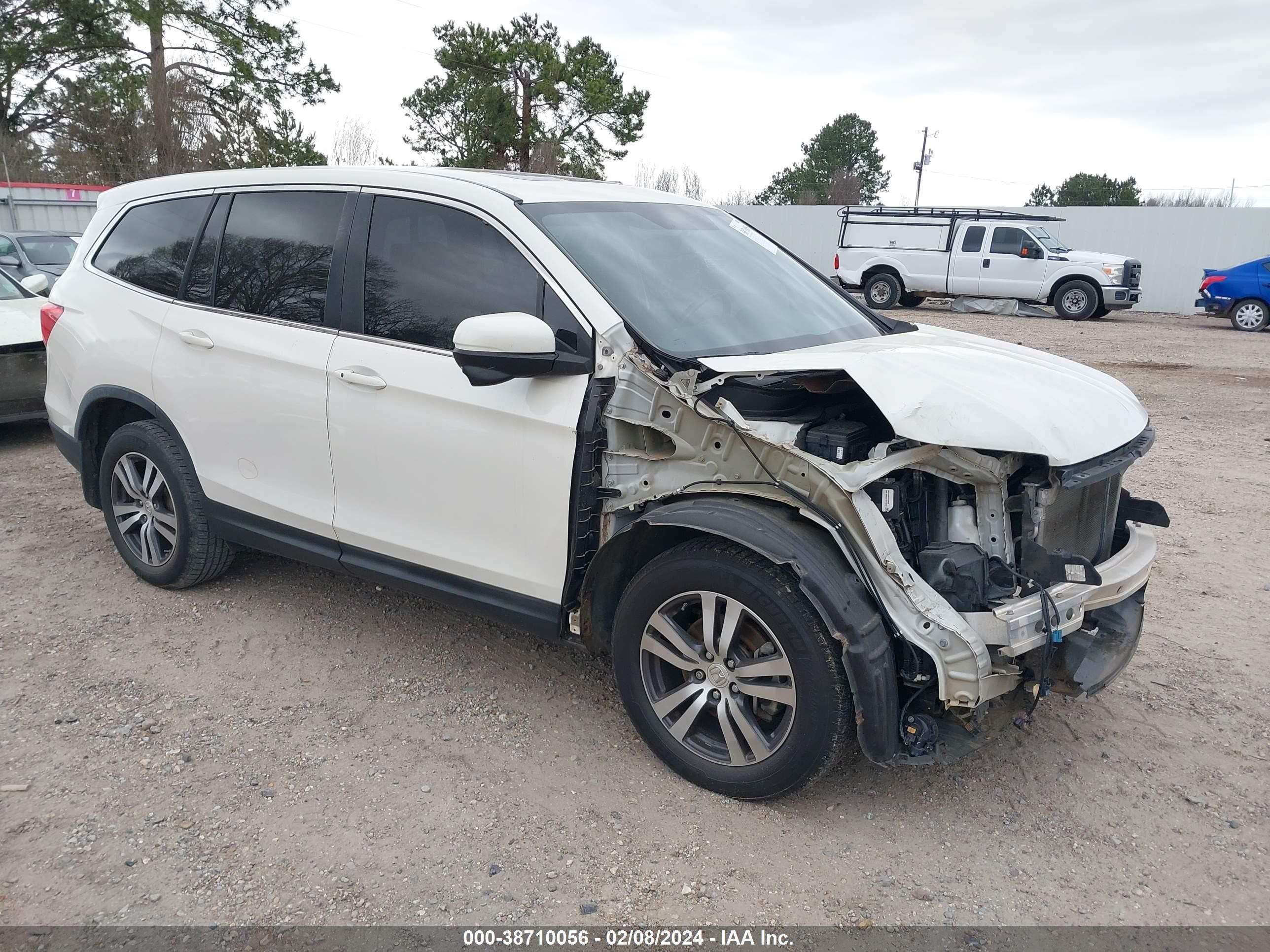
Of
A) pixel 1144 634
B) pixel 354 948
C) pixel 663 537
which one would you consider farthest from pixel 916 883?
pixel 1144 634

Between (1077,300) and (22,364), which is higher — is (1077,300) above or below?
above

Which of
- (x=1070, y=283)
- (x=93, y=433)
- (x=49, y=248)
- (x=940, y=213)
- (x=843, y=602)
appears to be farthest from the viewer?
(x=940, y=213)

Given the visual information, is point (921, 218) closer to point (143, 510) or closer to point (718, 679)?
point (143, 510)

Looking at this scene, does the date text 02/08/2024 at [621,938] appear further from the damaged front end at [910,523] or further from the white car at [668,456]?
the damaged front end at [910,523]

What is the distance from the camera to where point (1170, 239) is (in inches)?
1037

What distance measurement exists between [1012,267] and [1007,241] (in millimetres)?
584

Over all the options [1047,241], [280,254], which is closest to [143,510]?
[280,254]

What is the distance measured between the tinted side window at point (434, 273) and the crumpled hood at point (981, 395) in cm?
79

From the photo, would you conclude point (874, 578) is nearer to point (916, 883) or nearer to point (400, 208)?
point (916, 883)

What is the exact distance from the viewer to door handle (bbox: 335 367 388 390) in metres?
3.50

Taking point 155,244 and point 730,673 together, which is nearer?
point 730,673

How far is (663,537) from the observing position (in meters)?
3.14

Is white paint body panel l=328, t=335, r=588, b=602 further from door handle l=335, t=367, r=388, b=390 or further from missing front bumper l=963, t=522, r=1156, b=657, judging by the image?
missing front bumper l=963, t=522, r=1156, b=657

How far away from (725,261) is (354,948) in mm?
2786
